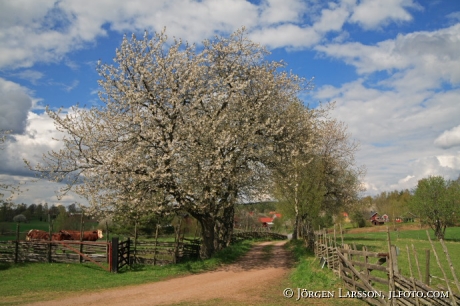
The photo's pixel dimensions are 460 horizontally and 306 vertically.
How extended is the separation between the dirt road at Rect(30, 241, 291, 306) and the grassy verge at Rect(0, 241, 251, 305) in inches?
39.3

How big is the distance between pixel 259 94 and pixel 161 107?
6352mm

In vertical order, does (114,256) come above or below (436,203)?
below

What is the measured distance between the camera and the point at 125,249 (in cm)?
2083

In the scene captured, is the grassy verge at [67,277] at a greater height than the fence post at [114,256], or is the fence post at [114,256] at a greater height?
the fence post at [114,256]

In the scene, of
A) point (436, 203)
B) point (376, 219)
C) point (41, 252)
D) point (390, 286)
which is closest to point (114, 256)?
point (41, 252)

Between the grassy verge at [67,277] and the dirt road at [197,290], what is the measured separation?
1.00m

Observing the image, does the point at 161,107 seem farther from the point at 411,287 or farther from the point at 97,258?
the point at 411,287

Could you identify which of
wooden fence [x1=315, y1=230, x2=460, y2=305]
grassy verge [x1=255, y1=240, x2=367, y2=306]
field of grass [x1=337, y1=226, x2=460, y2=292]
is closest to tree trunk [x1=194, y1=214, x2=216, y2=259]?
grassy verge [x1=255, y1=240, x2=367, y2=306]

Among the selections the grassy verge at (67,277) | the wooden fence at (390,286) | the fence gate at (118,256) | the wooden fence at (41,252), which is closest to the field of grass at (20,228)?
the wooden fence at (41,252)

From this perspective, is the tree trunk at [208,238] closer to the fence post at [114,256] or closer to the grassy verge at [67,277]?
the grassy verge at [67,277]

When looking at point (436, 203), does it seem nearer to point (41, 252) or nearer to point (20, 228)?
point (41, 252)

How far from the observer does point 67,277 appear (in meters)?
18.0

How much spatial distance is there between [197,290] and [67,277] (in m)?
7.66

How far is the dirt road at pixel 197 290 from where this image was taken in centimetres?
1257
